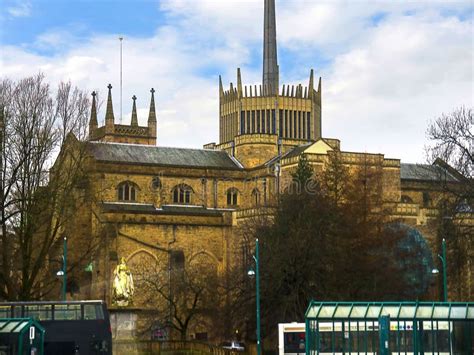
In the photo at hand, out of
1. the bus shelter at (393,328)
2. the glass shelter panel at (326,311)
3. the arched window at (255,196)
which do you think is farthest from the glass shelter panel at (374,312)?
the arched window at (255,196)

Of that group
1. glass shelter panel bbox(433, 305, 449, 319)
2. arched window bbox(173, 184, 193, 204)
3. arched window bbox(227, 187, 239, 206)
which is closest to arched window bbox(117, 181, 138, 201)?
arched window bbox(173, 184, 193, 204)

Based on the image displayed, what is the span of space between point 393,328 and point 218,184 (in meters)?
69.3

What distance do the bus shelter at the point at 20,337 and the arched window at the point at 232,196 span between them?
70.5 metres

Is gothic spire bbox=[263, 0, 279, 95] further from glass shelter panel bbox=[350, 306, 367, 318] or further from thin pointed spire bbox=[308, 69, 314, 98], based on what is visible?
glass shelter panel bbox=[350, 306, 367, 318]

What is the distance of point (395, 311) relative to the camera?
56.2m

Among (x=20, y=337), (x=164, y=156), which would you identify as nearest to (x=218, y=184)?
(x=164, y=156)

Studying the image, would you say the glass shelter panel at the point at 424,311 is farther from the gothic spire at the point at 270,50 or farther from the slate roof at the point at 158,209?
the gothic spire at the point at 270,50

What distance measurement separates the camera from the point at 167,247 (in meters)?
114

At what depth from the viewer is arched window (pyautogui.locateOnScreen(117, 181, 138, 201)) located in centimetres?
11868

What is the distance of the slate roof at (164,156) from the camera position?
121 metres

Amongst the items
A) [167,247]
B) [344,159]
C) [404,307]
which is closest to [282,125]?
[344,159]

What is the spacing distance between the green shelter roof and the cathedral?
46.4 meters

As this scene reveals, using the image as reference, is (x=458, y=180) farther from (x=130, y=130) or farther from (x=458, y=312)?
(x=130, y=130)

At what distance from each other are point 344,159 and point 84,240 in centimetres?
2702
